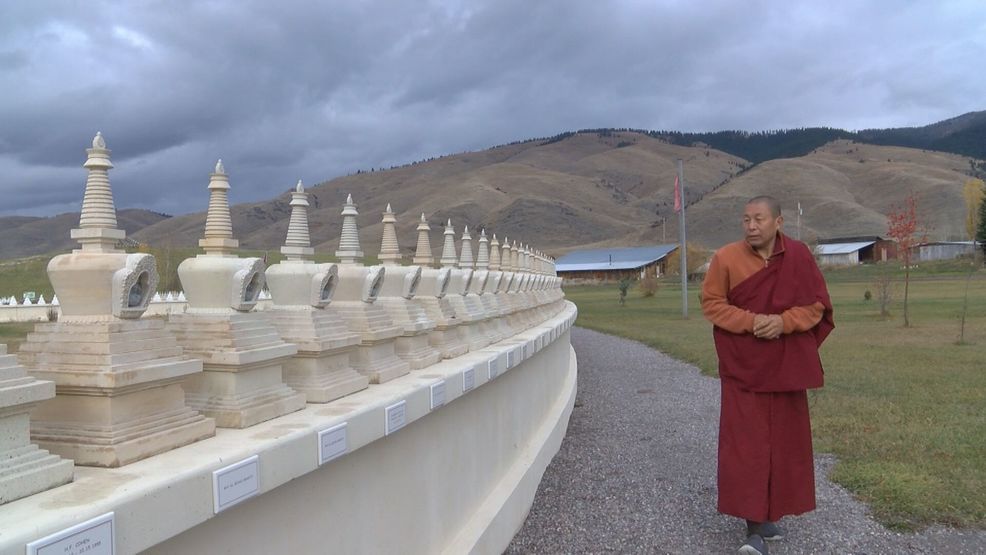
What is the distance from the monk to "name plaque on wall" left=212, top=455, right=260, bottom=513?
3866 millimetres

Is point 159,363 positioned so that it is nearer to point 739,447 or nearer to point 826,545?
point 739,447

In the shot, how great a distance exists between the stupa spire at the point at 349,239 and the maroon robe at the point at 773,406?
2823 mm

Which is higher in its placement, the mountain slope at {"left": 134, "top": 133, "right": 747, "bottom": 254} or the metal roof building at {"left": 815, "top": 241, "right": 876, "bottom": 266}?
the mountain slope at {"left": 134, "top": 133, "right": 747, "bottom": 254}

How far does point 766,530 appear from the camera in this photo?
5703mm

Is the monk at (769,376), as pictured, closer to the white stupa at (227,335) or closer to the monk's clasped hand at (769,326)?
the monk's clasped hand at (769,326)

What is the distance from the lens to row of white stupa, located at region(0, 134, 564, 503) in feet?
7.91

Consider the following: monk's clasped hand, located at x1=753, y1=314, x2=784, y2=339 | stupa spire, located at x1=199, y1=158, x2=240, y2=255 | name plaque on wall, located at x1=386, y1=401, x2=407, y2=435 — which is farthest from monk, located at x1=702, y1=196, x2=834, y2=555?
stupa spire, located at x1=199, y1=158, x2=240, y2=255

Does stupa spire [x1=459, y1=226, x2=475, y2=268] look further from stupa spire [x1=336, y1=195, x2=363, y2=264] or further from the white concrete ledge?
stupa spire [x1=336, y1=195, x2=363, y2=264]

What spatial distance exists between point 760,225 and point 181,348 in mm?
4145

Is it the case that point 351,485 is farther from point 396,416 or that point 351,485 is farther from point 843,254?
point 843,254

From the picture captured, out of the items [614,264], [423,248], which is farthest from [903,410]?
[614,264]

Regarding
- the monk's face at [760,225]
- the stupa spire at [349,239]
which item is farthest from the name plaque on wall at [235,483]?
the monk's face at [760,225]

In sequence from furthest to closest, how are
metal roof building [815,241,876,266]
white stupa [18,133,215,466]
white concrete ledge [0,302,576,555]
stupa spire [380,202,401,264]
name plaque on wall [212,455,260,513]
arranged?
1. metal roof building [815,241,876,266]
2. stupa spire [380,202,401,264]
3. white stupa [18,133,215,466]
4. name plaque on wall [212,455,260,513]
5. white concrete ledge [0,302,576,555]

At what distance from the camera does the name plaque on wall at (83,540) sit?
68.7 inches
